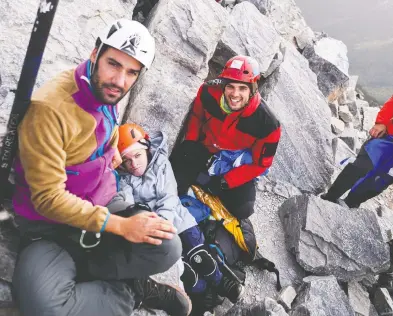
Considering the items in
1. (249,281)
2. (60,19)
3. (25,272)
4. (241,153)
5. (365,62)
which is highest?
(365,62)

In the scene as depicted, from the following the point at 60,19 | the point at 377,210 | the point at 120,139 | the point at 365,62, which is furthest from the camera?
the point at 365,62

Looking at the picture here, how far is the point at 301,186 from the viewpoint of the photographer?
8070mm

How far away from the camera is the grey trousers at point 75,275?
9.74 ft

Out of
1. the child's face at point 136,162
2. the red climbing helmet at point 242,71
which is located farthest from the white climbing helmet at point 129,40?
the red climbing helmet at point 242,71

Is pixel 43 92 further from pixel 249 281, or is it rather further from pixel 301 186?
A: pixel 301 186

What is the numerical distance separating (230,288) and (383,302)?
3.43m

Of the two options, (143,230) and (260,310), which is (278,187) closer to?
(260,310)

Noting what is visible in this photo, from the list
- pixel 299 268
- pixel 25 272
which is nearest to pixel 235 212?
pixel 299 268

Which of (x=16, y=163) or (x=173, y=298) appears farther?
(x=173, y=298)

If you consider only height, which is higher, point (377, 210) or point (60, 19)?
point (60, 19)

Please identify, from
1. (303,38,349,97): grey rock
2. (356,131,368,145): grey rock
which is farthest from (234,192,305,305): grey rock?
(356,131,368,145): grey rock

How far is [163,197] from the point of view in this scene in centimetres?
490

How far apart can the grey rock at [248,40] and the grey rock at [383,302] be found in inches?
212

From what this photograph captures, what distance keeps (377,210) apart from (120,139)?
289 inches
